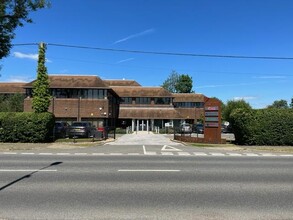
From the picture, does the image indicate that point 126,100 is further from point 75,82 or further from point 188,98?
point 75,82

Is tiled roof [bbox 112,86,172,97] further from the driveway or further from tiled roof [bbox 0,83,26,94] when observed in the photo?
the driveway

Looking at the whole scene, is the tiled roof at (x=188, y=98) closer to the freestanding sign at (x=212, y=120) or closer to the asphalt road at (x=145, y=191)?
the freestanding sign at (x=212, y=120)

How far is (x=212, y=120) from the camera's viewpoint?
28.9 m

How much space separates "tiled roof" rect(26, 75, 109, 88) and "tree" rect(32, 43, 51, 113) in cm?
2338

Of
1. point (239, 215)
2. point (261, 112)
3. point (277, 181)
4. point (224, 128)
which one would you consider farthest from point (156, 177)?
point (224, 128)

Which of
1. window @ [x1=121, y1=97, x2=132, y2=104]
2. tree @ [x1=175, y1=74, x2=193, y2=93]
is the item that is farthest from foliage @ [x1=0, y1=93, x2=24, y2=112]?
tree @ [x1=175, y1=74, x2=193, y2=93]

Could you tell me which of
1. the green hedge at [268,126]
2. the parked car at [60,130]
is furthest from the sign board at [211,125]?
the parked car at [60,130]

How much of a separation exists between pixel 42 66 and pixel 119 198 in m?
23.6

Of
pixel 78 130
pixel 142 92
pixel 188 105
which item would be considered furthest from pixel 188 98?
pixel 78 130

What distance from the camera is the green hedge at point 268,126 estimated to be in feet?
80.4

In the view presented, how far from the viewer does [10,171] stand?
38.6 ft

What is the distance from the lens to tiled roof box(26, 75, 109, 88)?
5358cm

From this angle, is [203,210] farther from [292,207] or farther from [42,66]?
[42,66]

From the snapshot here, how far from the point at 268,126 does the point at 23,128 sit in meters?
16.9
